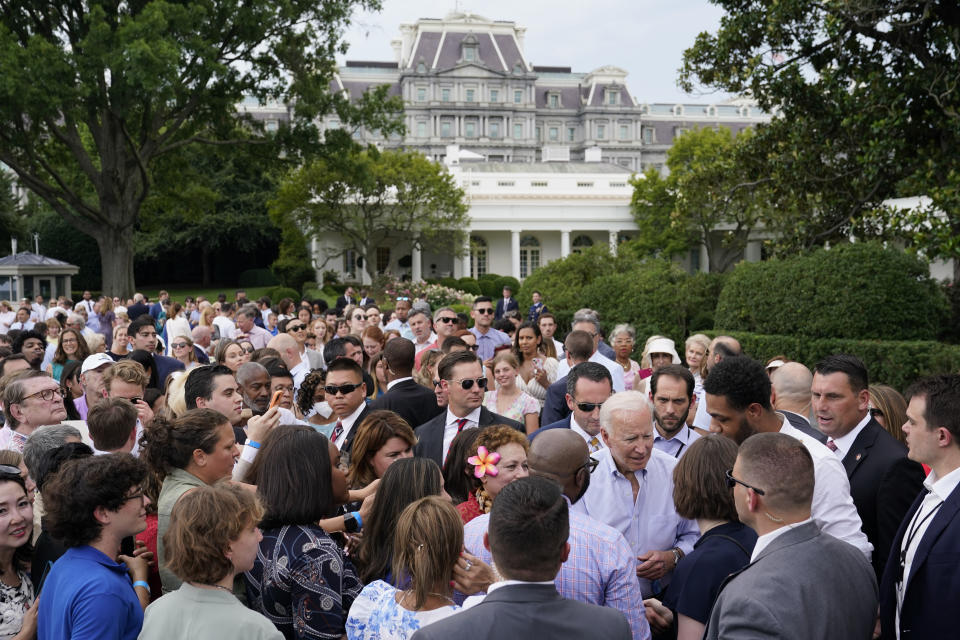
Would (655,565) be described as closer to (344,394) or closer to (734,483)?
(734,483)

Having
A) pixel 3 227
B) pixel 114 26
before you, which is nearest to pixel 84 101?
pixel 114 26

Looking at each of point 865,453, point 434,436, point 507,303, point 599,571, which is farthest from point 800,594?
point 507,303

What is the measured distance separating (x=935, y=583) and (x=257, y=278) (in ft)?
178

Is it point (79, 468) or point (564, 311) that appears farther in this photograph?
point (564, 311)

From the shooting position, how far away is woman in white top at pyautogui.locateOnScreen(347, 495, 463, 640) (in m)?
3.08

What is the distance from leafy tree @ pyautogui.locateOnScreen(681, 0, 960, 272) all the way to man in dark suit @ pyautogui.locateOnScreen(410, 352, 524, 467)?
776 cm

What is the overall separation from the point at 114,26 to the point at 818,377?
2532 cm

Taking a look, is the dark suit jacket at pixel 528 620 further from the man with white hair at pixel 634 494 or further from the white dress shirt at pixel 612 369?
the white dress shirt at pixel 612 369

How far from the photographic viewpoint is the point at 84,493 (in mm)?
3367

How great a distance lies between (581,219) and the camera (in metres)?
57.1

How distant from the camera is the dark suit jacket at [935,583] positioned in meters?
3.32

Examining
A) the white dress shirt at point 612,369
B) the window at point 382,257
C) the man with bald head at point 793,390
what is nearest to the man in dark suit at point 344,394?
the white dress shirt at point 612,369

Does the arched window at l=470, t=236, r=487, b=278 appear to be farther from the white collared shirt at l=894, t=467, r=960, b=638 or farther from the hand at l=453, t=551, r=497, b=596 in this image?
the hand at l=453, t=551, r=497, b=596

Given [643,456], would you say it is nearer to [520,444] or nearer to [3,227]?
[520,444]
